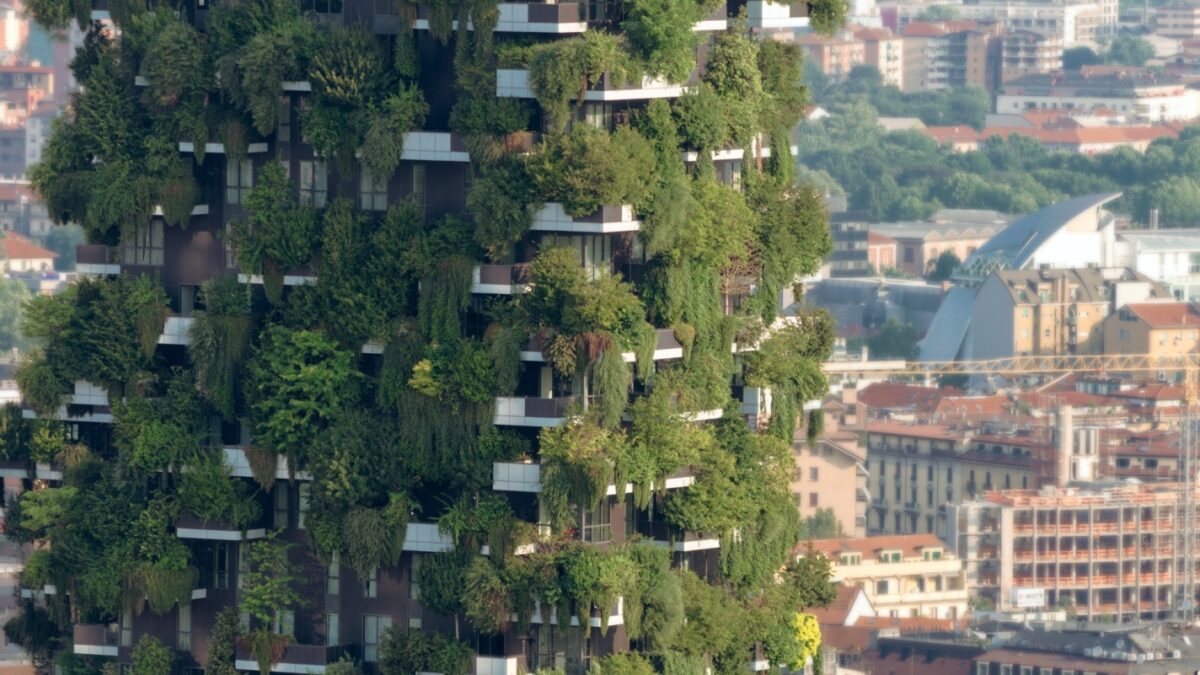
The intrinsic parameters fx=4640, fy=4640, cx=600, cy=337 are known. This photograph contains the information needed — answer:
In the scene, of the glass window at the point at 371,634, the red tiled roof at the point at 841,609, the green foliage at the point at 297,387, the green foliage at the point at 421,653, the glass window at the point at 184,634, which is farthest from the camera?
the red tiled roof at the point at 841,609

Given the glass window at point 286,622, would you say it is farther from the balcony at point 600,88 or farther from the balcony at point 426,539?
the balcony at point 600,88

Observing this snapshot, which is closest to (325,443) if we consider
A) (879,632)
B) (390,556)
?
(390,556)

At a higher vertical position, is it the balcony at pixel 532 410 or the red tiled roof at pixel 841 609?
the balcony at pixel 532 410

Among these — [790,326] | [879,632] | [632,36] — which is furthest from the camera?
[879,632]

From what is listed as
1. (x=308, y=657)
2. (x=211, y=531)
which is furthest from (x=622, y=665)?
(x=211, y=531)

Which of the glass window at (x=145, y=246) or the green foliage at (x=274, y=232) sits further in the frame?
the glass window at (x=145, y=246)

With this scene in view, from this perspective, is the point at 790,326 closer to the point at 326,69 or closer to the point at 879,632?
the point at 326,69

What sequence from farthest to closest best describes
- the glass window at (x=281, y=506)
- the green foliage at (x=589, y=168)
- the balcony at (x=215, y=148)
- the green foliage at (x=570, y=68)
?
the glass window at (x=281, y=506), the balcony at (x=215, y=148), the green foliage at (x=589, y=168), the green foliage at (x=570, y=68)

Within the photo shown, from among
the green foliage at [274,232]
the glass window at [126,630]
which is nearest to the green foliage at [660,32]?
the green foliage at [274,232]
